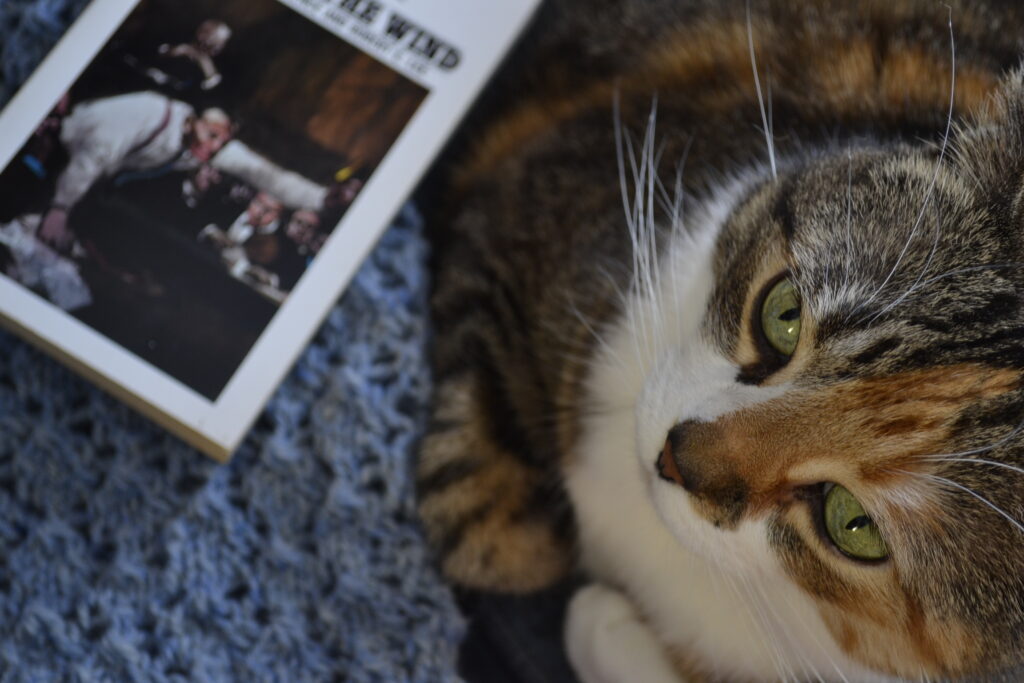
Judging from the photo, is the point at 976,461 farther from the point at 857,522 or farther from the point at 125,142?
the point at 125,142

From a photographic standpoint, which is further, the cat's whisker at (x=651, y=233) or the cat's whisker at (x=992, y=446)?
the cat's whisker at (x=651, y=233)

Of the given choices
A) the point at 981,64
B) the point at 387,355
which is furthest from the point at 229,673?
the point at 981,64

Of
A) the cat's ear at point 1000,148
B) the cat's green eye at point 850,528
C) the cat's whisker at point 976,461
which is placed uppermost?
the cat's ear at point 1000,148

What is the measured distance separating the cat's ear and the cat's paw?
19.7 inches

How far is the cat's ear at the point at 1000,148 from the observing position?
0.62 meters

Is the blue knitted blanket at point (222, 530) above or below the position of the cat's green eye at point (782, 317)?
below

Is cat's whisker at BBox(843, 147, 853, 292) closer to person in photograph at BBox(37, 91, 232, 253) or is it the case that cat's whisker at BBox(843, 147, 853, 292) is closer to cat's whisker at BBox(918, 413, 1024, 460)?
cat's whisker at BBox(918, 413, 1024, 460)

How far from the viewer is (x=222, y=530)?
2.84ft

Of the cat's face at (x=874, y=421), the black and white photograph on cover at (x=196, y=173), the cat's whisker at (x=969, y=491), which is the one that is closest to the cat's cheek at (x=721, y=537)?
the cat's face at (x=874, y=421)

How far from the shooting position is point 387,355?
91cm

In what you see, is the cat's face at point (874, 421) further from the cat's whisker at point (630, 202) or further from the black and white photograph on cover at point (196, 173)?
the black and white photograph on cover at point (196, 173)

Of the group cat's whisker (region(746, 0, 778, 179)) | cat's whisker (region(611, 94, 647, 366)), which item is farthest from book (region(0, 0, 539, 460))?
cat's whisker (region(746, 0, 778, 179))

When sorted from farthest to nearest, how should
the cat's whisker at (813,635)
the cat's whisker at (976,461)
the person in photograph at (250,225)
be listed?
the person in photograph at (250,225), the cat's whisker at (813,635), the cat's whisker at (976,461)

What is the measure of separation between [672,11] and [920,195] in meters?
0.43
